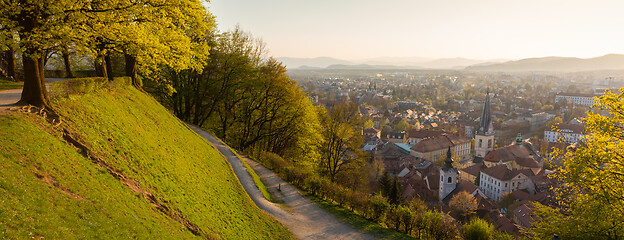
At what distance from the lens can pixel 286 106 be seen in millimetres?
33156

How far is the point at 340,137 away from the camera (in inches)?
1284

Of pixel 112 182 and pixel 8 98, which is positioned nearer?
pixel 112 182

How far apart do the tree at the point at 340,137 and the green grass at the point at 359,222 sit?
1206cm

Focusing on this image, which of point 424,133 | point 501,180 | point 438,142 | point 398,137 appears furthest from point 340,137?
point 398,137

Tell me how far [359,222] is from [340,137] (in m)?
14.2

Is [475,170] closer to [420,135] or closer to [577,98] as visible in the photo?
[420,135]

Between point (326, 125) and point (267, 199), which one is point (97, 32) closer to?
point (267, 199)

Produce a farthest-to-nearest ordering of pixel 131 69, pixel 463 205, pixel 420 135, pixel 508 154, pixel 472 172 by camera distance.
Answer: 1. pixel 420 135
2. pixel 508 154
3. pixel 472 172
4. pixel 463 205
5. pixel 131 69

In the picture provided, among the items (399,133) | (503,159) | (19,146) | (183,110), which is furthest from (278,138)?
(399,133)

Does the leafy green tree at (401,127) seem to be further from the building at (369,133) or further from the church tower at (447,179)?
the church tower at (447,179)

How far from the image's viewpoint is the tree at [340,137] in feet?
108

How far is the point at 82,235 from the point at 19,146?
135 inches

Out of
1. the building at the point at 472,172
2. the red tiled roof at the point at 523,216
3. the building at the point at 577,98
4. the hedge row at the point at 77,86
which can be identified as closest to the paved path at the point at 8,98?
the hedge row at the point at 77,86

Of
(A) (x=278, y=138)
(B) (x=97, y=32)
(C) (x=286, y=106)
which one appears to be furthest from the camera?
(A) (x=278, y=138)
